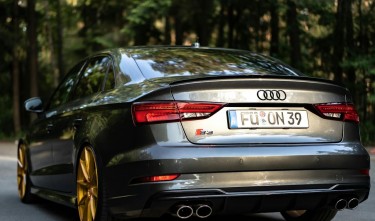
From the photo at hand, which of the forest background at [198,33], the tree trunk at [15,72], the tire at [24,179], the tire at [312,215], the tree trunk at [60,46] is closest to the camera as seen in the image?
the tire at [312,215]

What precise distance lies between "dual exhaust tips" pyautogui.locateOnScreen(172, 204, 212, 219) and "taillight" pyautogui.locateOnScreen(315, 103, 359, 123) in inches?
43.7

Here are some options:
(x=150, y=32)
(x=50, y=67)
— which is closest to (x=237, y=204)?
(x=150, y=32)

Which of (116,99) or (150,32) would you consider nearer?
(116,99)

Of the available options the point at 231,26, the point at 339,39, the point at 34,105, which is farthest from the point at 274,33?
the point at 34,105

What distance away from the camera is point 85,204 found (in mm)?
5410

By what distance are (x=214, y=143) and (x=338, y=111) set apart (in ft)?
3.48

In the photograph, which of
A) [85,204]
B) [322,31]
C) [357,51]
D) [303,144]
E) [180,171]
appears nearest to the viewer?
[180,171]

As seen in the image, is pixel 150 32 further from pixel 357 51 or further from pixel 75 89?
pixel 75 89

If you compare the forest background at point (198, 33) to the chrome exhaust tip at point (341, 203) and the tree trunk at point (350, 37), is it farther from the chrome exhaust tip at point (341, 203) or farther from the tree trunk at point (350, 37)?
the chrome exhaust tip at point (341, 203)

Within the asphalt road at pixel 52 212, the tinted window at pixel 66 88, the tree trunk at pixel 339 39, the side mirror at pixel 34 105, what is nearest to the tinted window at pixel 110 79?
the tinted window at pixel 66 88

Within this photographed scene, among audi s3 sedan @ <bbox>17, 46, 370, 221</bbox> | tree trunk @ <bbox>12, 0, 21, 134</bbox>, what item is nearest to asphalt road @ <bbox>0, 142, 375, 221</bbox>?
audi s3 sedan @ <bbox>17, 46, 370, 221</bbox>

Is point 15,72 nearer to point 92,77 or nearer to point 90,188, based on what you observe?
point 92,77

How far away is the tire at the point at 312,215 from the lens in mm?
5770

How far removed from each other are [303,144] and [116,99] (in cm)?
139
